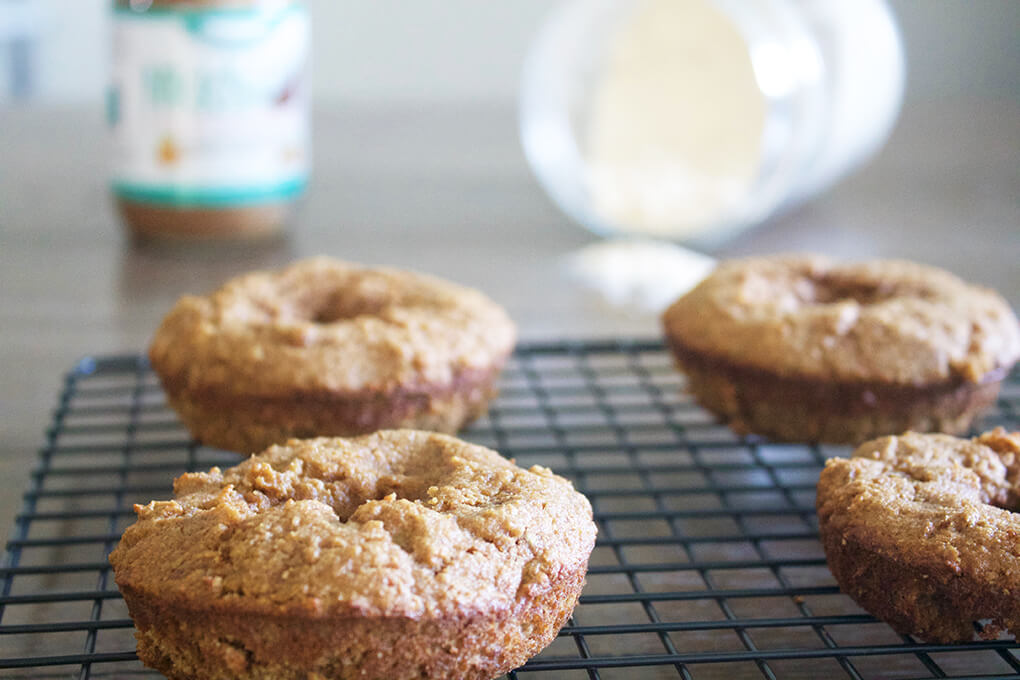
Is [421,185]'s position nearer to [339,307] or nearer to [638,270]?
[638,270]

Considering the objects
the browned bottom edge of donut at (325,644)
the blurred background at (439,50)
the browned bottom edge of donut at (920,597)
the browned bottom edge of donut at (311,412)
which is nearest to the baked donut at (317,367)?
the browned bottom edge of donut at (311,412)

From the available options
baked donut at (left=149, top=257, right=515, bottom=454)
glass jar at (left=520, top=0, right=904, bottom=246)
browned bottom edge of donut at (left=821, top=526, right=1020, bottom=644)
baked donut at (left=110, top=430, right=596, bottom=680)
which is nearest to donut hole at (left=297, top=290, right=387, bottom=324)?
baked donut at (left=149, top=257, right=515, bottom=454)

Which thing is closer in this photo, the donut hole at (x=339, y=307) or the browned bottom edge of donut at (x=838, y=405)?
the browned bottom edge of donut at (x=838, y=405)

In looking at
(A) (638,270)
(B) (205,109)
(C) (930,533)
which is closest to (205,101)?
(B) (205,109)

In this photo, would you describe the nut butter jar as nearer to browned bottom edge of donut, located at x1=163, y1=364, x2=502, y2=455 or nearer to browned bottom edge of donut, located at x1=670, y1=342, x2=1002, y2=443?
browned bottom edge of donut, located at x1=163, y1=364, x2=502, y2=455

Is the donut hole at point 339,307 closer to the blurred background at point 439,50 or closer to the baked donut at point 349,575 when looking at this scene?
the baked donut at point 349,575

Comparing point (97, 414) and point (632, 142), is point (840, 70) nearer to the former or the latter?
point (632, 142)
